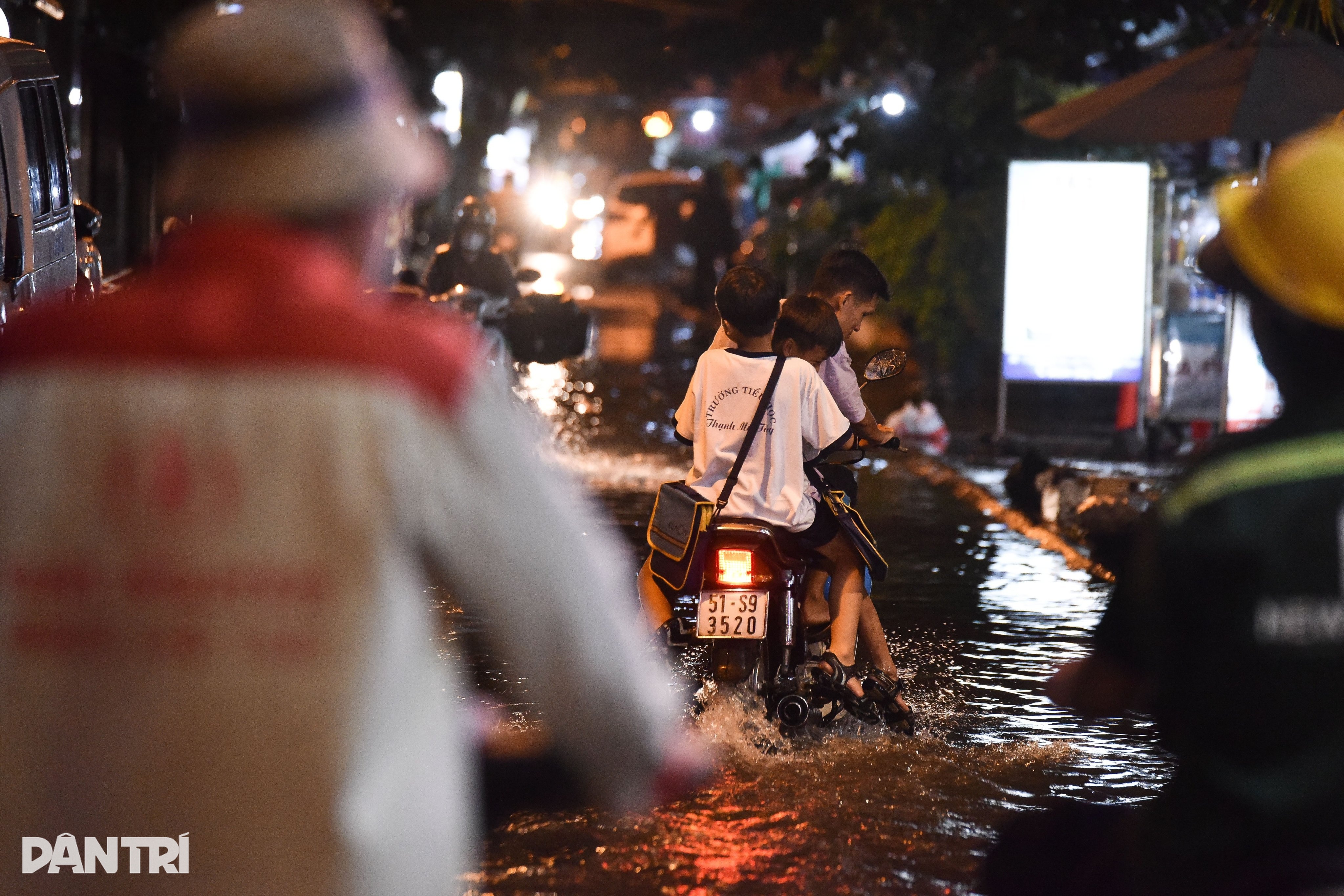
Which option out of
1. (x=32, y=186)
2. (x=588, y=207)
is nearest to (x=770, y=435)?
(x=32, y=186)

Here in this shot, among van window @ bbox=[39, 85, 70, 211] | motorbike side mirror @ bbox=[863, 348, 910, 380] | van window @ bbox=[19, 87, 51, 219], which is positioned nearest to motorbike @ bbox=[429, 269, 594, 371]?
van window @ bbox=[39, 85, 70, 211]

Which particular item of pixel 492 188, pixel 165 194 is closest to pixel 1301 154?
pixel 165 194

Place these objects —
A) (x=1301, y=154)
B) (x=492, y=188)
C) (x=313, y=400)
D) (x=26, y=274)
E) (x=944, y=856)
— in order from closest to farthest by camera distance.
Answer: (x=313, y=400)
(x=1301, y=154)
(x=944, y=856)
(x=26, y=274)
(x=492, y=188)

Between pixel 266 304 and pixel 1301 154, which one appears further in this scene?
pixel 1301 154

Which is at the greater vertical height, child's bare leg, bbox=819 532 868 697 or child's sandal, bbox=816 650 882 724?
child's bare leg, bbox=819 532 868 697

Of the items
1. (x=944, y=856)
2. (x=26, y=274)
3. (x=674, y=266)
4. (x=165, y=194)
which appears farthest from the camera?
(x=674, y=266)

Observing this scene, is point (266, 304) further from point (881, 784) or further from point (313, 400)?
point (881, 784)

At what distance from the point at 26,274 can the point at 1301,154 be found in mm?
7665

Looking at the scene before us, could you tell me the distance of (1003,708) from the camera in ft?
22.2

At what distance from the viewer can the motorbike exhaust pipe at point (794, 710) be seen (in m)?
5.88

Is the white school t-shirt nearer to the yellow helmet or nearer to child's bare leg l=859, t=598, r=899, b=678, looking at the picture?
child's bare leg l=859, t=598, r=899, b=678

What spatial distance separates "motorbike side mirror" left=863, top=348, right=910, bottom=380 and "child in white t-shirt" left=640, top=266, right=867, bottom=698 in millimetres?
179

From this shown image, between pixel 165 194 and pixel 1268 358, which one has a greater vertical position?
pixel 165 194

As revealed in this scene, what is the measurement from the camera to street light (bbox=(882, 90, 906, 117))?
17031mm
